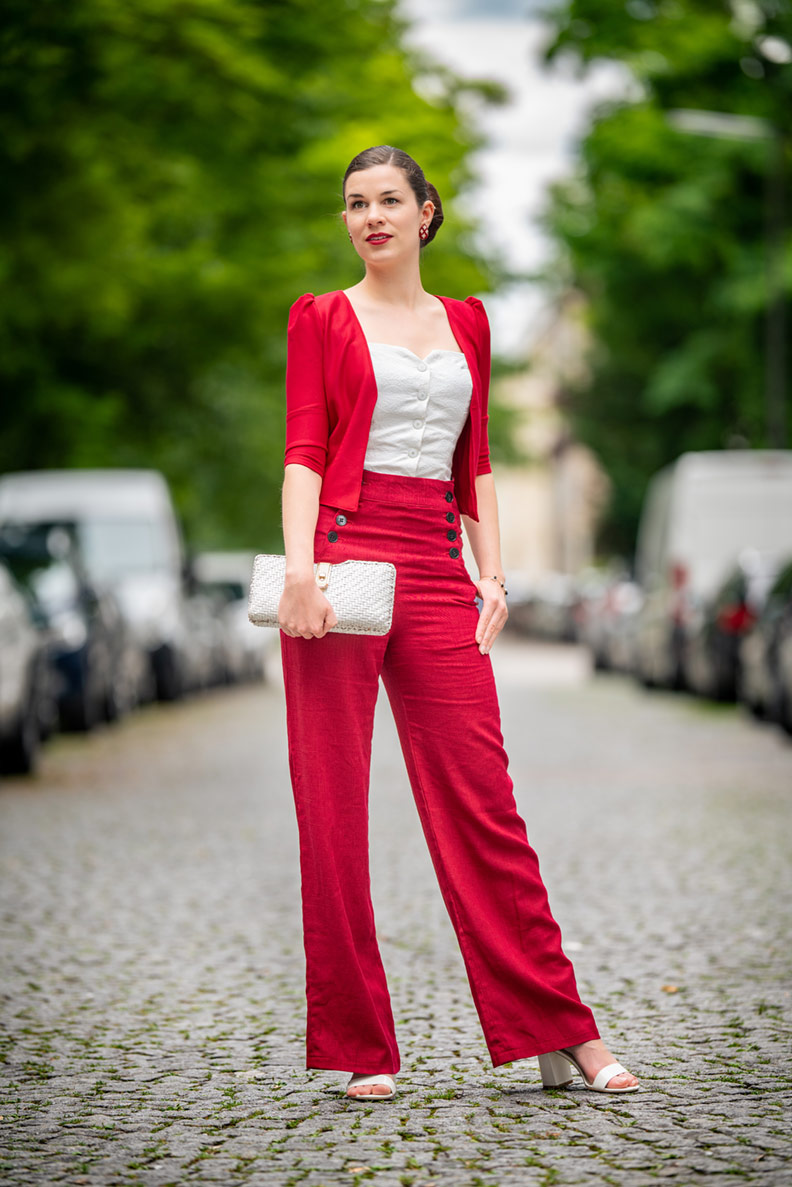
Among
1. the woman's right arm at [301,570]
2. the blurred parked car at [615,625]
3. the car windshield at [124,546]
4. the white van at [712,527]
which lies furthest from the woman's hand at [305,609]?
the blurred parked car at [615,625]

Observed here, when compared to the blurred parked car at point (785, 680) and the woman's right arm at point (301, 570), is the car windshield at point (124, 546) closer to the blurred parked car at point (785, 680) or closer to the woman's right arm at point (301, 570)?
the blurred parked car at point (785, 680)

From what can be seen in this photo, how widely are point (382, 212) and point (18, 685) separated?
8.74 meters

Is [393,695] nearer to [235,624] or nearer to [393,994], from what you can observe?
[393,994]

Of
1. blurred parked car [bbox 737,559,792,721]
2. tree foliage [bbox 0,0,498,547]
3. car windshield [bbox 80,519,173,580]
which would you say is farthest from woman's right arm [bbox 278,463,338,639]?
car windshield [bbox 80,519,173,580]

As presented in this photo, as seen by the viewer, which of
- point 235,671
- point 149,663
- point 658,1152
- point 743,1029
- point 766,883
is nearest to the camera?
point 658,1152

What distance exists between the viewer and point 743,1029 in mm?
5469

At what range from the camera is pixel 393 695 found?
4660mm

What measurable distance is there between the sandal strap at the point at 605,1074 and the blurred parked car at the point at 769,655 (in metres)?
11.0

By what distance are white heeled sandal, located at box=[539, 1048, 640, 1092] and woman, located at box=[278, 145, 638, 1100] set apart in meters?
0.05

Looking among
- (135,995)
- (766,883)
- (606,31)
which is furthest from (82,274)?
(135,995)

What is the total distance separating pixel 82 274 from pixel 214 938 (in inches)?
635

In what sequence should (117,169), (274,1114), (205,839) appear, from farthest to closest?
1. (117,169)
2. (205,839)
3. (274,1114)

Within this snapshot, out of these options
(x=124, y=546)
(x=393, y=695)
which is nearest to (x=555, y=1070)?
(x=393, y=695)

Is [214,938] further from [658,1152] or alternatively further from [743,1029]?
[658,1152]
